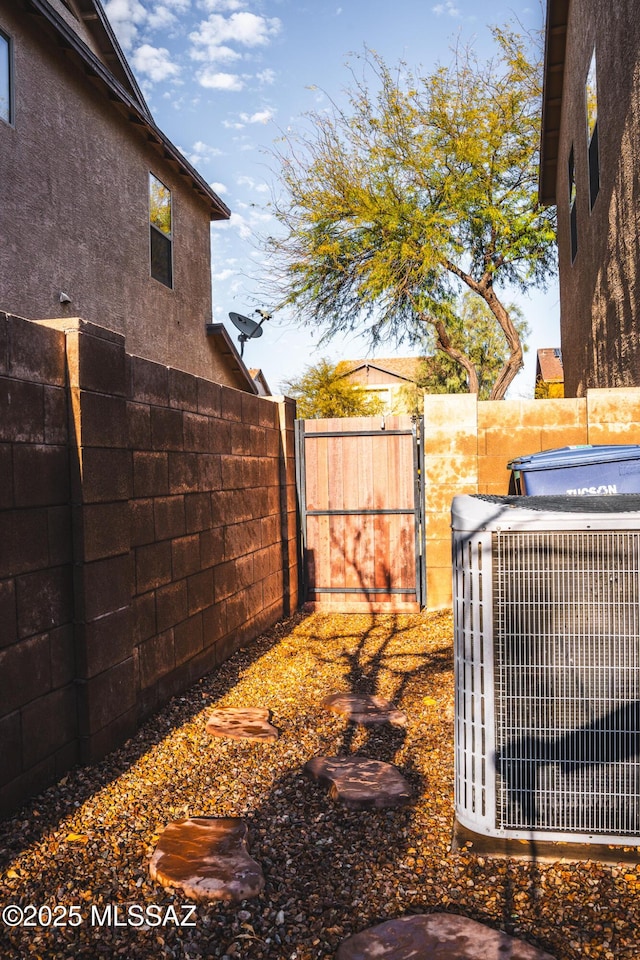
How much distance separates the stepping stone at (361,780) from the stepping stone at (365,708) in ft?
1.81

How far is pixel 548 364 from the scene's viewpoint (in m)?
32.4

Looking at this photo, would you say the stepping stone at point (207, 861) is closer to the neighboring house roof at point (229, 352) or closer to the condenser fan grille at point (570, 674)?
the condenser fan grille at point (570, 674)

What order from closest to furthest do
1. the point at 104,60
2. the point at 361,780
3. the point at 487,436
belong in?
the point at 361,780, the point at 487,436, the point at 104,60

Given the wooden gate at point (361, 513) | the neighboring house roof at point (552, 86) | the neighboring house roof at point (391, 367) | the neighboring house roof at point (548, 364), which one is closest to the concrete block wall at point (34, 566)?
the wooden gate at point (361, 513)

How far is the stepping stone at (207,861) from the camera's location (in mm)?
2430

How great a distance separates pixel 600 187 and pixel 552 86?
4.10 metres

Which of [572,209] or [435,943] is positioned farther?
[572,209]

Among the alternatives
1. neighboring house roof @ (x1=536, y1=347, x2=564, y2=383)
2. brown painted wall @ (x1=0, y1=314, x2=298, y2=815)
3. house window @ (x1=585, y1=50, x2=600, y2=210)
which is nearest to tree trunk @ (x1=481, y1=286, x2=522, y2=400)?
house window @ (x1=585, y1=50, x2=600, y2=210)

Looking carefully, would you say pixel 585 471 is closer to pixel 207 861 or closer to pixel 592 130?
pixel 207 861

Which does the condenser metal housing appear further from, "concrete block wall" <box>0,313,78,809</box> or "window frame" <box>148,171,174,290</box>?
"window frame" <box>148,171,174,290</box>

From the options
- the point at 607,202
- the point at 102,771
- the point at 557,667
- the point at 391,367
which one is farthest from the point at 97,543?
the point at 391,367

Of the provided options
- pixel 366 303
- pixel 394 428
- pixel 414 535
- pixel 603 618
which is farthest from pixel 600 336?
pixel 366 303

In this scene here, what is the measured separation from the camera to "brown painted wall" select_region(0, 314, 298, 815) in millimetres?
3035

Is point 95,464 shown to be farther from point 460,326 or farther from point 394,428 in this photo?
point 460,326
